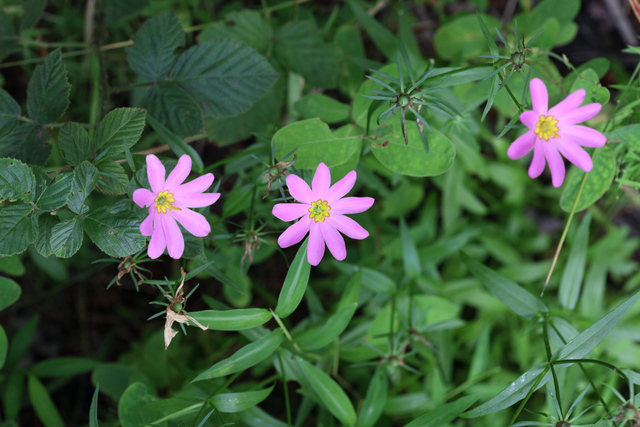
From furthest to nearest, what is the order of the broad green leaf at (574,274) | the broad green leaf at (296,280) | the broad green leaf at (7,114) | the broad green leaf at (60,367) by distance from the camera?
the broad green leaf at (60,367) < the broad green leaf at (574,274) < the broad green leaf at (7,114) < the broad green leaf at (296,280)

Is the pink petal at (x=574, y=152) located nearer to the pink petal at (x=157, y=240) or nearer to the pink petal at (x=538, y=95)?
the pink petal at (x=538, y=95)

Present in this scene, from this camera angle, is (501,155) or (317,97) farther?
(501,155)

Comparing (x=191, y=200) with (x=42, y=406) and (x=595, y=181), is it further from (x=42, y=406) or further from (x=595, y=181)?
(x=42, y=406)

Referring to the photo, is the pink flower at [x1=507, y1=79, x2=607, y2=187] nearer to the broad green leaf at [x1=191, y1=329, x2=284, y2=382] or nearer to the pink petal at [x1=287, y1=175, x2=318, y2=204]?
the pink petal at [x1=287, y1=175, x2=318, y2=204]

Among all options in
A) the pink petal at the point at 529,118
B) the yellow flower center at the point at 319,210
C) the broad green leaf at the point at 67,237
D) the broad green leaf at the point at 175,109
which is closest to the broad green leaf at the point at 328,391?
the yellow flower center at the point at 319,210

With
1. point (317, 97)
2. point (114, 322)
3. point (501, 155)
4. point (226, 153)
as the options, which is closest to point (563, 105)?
point (317, 97)

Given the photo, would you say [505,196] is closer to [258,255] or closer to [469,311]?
[469,311]
